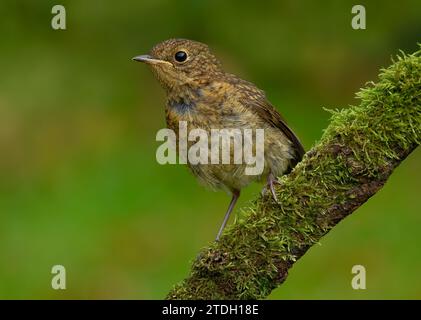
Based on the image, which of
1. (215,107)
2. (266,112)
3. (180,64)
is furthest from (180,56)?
(266,112)

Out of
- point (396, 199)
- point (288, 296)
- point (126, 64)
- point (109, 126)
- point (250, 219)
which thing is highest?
point (126, 64)

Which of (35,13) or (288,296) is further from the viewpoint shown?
(35,13)

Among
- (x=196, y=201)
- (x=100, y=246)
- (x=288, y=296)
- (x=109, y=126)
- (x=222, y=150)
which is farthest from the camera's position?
(x=109, y=126)

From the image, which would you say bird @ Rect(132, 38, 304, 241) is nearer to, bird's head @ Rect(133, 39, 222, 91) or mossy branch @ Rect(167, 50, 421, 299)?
bird's head @ Rect(133, 39, 222, 91)

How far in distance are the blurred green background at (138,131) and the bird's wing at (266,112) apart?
7.94ft

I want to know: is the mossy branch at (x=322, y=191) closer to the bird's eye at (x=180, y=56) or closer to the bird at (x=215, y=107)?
the bird at (x=215, y=107)

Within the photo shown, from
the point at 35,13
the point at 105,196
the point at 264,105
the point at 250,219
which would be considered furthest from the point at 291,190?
the point at 35,13

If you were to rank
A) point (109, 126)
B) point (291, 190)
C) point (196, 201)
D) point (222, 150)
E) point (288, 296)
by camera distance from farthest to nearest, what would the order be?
1. point (109, 126)
2. point (196, 201)
3. point (288, 296)
4. point (222, 150)
5. point (291, 190)

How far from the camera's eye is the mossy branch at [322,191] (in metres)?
4.12

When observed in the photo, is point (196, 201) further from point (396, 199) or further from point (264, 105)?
point (264, 105)

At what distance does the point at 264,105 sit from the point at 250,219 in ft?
4.27
